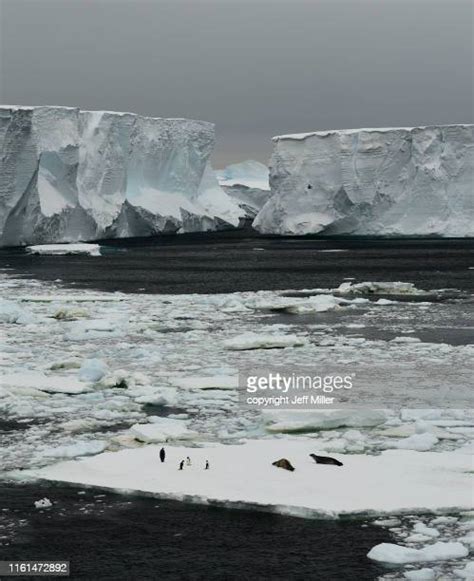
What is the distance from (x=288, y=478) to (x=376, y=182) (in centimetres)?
4367

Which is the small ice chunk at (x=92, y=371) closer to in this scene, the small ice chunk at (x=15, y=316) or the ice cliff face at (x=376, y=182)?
the small ice chunk at (x=15, y=316)

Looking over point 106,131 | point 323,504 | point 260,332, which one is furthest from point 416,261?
point 323,504

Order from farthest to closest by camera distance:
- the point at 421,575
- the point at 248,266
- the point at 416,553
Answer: the point at 248,266
the point at 416,553
the point at 421,575

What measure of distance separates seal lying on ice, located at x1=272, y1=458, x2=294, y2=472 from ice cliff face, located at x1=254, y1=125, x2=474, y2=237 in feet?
137

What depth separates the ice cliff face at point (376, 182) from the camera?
1898 inches

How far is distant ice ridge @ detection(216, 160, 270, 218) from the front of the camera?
3403 inches

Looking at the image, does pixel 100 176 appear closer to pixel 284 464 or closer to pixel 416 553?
pixel 284 464

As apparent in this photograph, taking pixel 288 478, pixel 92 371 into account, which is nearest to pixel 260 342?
pixel 92 371

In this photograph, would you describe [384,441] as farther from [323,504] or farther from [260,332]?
[260,332]

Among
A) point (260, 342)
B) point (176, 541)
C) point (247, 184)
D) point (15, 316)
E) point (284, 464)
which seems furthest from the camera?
point (247, 184)

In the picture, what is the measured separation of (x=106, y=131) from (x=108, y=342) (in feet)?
112

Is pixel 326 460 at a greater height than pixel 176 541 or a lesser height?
greater

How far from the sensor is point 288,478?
746cm

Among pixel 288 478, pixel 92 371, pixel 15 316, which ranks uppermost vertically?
pixel 15 316
